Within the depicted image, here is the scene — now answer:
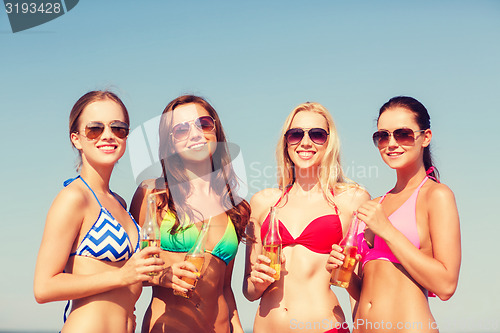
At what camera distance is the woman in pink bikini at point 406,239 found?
4.81m

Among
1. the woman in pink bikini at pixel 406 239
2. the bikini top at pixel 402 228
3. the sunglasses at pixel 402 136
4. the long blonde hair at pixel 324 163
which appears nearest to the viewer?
the woman in pink bikini at pixel 406 239

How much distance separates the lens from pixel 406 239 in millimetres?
4844

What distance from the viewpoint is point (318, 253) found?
563cm

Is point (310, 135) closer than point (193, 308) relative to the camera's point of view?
No

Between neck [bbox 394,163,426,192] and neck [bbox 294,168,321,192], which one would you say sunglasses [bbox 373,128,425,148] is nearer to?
neck [bbox 394,163,426,192]

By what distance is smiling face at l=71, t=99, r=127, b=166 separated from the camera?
16.2 feet

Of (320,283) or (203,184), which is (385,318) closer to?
(320,283)

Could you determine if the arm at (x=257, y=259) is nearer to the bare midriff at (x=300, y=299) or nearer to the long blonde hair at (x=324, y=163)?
the bare midriff at (x=300, y=299)

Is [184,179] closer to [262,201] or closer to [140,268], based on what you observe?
[262,201]

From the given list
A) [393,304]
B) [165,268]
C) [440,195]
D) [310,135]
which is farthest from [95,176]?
[440,195]

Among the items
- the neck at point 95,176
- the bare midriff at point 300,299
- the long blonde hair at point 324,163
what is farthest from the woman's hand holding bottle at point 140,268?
the long blonde hair at point 324,163

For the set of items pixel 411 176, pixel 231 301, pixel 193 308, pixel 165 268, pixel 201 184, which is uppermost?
pixel 201 184

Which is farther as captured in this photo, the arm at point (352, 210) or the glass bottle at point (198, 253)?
the arm at point (352, 210)

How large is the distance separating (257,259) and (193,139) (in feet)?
4.80
